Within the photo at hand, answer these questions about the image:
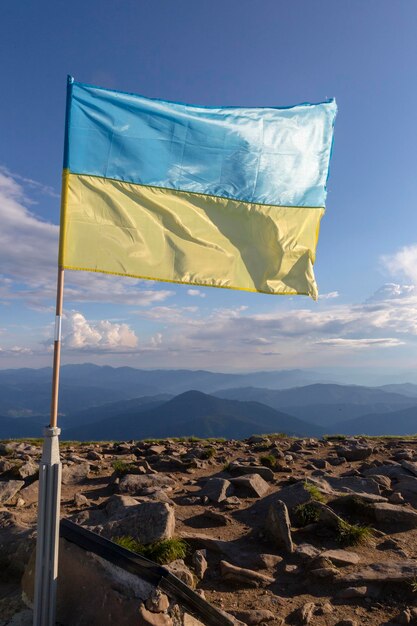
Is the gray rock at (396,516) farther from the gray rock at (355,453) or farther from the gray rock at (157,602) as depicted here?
the gray rock at (355,453)

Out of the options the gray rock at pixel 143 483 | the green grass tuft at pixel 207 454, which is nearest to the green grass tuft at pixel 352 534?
the gray rock at pixel 143 483

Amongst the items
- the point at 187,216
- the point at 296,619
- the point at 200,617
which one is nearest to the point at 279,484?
the point at 296,619

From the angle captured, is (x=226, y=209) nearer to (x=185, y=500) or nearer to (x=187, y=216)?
(x=187, y=216)

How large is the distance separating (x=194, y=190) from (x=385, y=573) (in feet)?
27.9

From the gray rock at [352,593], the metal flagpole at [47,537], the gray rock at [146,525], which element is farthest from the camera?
the gray rock at [146,525]

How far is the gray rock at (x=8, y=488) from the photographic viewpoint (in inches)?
491

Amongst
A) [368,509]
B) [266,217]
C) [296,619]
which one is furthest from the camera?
[368,509]

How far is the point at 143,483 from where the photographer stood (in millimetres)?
13859

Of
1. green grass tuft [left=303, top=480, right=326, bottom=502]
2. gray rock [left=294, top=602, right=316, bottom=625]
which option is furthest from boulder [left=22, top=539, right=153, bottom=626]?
green grass tuft [left=303, top=480, right=326, bottom=502]

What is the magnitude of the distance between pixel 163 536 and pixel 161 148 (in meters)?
8.08

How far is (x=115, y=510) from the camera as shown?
400 inches

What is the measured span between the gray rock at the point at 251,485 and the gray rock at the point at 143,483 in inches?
85.9

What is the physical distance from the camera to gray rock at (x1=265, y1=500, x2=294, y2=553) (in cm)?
948

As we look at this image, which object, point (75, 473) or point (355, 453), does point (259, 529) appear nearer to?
point (75, 473)
